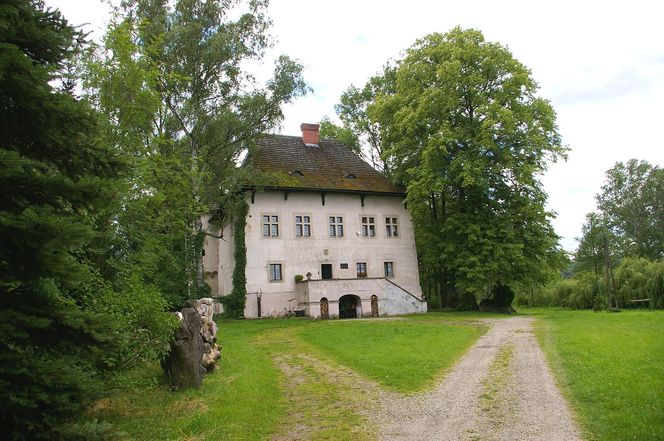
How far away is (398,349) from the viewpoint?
46.5 feet

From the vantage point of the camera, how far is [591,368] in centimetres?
1025

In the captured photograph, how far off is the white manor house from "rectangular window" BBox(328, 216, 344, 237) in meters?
0.06

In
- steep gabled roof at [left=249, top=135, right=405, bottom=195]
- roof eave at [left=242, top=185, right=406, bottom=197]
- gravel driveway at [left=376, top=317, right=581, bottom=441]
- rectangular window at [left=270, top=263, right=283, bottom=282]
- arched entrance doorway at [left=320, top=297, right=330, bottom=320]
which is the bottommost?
gravel driveway at [left=376, top=317, right=581, bottom=441]

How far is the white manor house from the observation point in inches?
1206

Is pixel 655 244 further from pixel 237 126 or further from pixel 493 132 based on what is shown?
pixel 237 126

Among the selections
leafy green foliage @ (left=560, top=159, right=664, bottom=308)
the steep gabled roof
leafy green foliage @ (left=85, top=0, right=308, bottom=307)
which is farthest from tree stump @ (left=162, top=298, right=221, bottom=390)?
leafy green foliage @ (left=560, top=159, right=664, bottom=308)

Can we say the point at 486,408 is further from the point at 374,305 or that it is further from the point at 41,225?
the point at 374,305

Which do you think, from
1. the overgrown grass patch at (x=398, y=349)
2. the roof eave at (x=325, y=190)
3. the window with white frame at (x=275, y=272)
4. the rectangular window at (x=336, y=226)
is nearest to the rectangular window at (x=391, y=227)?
the roof eave at (x=325, y=190)

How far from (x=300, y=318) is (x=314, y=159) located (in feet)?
36.4

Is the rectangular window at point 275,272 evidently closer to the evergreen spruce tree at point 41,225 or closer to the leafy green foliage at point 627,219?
the evergreen spruce tree at point 41,225

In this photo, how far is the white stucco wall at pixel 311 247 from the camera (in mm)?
30844

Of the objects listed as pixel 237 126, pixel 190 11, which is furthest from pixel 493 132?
pixel 190 11

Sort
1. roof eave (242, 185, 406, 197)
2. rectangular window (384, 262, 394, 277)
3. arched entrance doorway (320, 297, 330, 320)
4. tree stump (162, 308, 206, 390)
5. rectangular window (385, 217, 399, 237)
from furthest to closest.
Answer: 1. rectangular window (385, 217, 399, 237)
2. rectangular window (384, 262, 394, 277)
3. arched entrance doorway (320, 297, 330, 320)
4. roof eave (242, 185, 406, 197)
5. tree stump (162, 308, 206, 390)

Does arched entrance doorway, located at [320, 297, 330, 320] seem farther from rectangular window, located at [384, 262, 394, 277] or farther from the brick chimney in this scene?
the brick chimney
